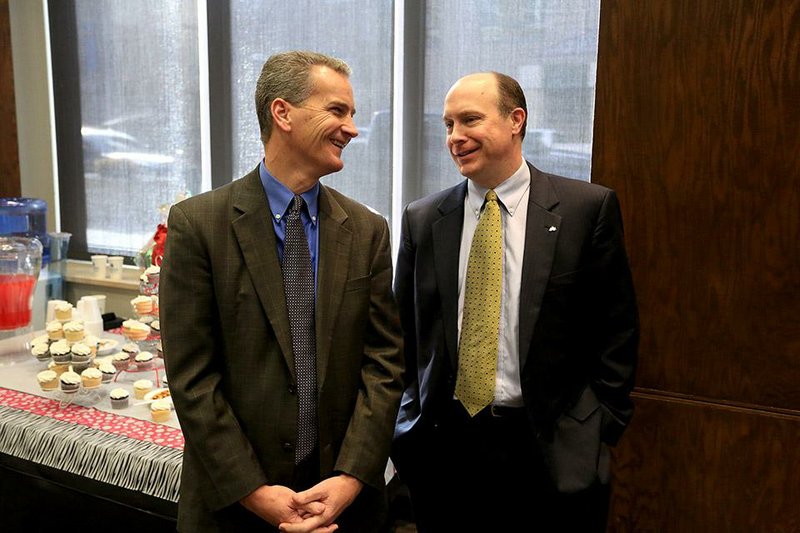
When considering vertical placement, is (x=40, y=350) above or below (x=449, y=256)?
below

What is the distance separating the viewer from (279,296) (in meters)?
1.36

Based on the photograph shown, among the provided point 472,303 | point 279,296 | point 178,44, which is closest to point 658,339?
point 472,303

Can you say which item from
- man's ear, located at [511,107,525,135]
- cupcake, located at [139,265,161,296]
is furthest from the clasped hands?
cupcake, located at [139,265,161,296]

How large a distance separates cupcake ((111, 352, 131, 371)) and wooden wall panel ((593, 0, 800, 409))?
1616mm

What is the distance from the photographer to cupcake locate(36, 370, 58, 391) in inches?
88.2

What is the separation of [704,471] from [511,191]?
0.95m

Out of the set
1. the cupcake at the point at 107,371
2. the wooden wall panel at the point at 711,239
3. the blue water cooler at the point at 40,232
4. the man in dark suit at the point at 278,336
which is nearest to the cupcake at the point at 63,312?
the cupcake at the point at 107,371

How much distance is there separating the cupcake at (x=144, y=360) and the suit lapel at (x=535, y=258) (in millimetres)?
1344

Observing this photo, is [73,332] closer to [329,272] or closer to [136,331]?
[136,331]

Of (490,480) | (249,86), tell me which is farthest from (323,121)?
(249,86)

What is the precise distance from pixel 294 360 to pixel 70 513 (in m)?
1.11

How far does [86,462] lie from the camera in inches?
75.2

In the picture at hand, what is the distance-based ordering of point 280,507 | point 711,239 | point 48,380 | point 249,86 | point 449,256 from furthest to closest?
point 249,86
point 48,380
point 711,239
point 449,256
point 280,507

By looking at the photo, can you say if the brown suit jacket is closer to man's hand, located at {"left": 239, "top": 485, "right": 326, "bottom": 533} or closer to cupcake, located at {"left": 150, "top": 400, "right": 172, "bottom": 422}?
man's hand, located at {"left": 239, "top": 485, "right": 326, "bottom": 533}
